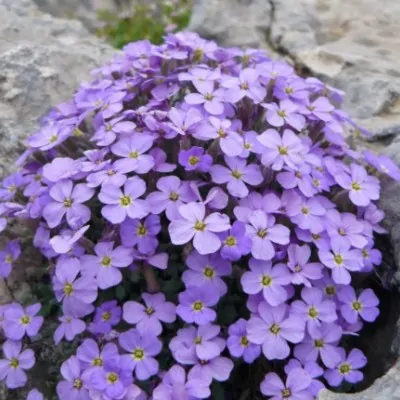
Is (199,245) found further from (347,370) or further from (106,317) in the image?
(347,370)

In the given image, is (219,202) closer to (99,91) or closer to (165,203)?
(165,203)

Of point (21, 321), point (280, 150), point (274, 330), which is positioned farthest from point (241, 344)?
point (21, 321)

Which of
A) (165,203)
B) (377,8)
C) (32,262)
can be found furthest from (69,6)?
(165,203)

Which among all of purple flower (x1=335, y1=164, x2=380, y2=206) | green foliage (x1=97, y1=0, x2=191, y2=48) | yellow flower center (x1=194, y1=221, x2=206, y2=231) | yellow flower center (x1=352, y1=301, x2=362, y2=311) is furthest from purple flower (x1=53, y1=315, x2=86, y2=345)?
green foliage (x1=97, y1=0, x2=191, y2=48)

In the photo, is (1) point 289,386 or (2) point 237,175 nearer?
(1) point 289,386

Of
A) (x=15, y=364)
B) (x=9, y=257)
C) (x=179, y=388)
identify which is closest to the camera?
(x=179, y=388)
